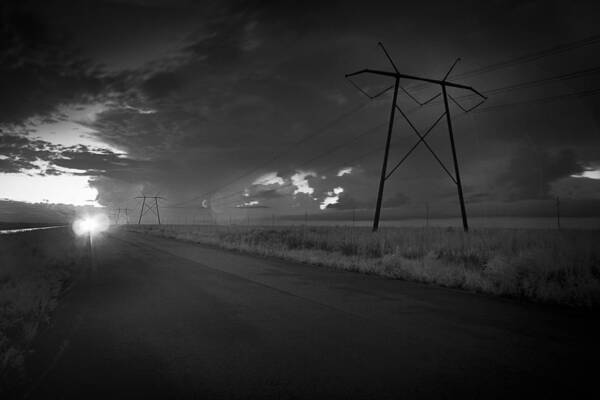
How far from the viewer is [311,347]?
4488 mm

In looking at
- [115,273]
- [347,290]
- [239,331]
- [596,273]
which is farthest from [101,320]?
[596,273]

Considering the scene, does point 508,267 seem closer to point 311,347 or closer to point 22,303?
point 311,347

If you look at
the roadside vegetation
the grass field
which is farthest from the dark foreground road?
the grass field

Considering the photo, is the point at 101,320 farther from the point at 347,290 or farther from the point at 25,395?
the point at 347,290

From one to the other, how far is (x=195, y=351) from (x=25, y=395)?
169 cm

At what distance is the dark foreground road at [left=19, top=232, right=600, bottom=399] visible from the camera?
3.37 m

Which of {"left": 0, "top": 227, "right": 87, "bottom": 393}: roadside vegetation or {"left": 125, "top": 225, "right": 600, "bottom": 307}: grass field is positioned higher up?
{"left": 125, "top": 225, "right": 600, "bottom": 307}: grass field

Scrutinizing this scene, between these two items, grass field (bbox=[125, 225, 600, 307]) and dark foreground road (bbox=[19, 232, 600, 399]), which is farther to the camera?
grass field (bbox=[125, 225, 600, 307])

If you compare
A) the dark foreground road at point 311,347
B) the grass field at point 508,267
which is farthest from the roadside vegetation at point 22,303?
the grass field at point 508,267

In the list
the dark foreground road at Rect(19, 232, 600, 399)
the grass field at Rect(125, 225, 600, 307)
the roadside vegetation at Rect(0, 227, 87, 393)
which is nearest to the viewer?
the dark foreground road at Rect(19, 232, 600, 399)

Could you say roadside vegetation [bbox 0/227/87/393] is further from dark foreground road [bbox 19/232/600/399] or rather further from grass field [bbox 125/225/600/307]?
grass field [bbox 125/225/600/307]

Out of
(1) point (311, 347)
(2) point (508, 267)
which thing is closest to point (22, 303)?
(1) point (311, 347)

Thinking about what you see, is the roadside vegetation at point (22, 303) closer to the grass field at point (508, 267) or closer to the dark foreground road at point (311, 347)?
the dark foreground road at point (311, 347)

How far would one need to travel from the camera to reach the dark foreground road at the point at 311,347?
337 cm
